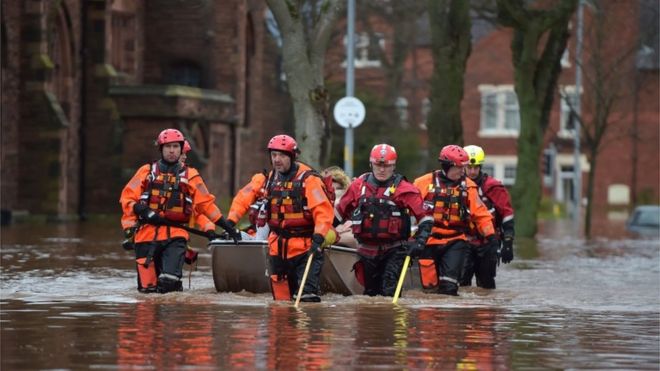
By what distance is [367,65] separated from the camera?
283 feet

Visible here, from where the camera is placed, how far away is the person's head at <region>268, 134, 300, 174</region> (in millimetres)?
17047

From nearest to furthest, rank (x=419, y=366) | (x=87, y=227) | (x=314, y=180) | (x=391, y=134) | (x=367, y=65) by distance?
(x=419, y=366) < (x=314, y=180) < (x=87, y=227) < (x=391, y=134) < (x=367, y=65)

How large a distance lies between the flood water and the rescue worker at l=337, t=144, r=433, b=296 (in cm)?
41

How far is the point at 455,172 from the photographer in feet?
63.1

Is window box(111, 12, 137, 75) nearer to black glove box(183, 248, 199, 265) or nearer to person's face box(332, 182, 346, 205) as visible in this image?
person's face box(332, 182, 346, 205)

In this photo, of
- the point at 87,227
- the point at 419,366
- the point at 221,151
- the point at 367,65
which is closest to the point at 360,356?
the point at 419,366

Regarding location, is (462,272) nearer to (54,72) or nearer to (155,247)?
(155,247)

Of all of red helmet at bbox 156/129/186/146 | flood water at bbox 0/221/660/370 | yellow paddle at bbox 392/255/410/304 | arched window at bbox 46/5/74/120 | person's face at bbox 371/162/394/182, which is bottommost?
flood water at bbox 0/221/660/370

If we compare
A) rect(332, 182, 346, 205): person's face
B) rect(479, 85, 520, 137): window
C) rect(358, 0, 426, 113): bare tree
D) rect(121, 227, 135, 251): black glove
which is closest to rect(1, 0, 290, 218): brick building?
rect(358, 0, 426, 113): bare tree

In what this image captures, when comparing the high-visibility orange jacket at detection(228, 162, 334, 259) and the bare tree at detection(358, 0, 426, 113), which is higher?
the bare tree at detection(358, 0, 426, 113)

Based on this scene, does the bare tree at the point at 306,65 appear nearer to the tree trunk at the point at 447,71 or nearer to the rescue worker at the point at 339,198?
the tree trunk at the point at 447,71

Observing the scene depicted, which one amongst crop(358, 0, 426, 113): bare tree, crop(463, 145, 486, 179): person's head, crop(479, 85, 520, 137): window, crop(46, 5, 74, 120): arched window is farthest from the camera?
crop(479, 85, 520, 137): window

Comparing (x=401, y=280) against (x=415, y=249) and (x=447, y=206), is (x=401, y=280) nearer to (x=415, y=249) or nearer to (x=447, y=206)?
(x=415, y=249)

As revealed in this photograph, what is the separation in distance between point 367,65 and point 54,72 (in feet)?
133
